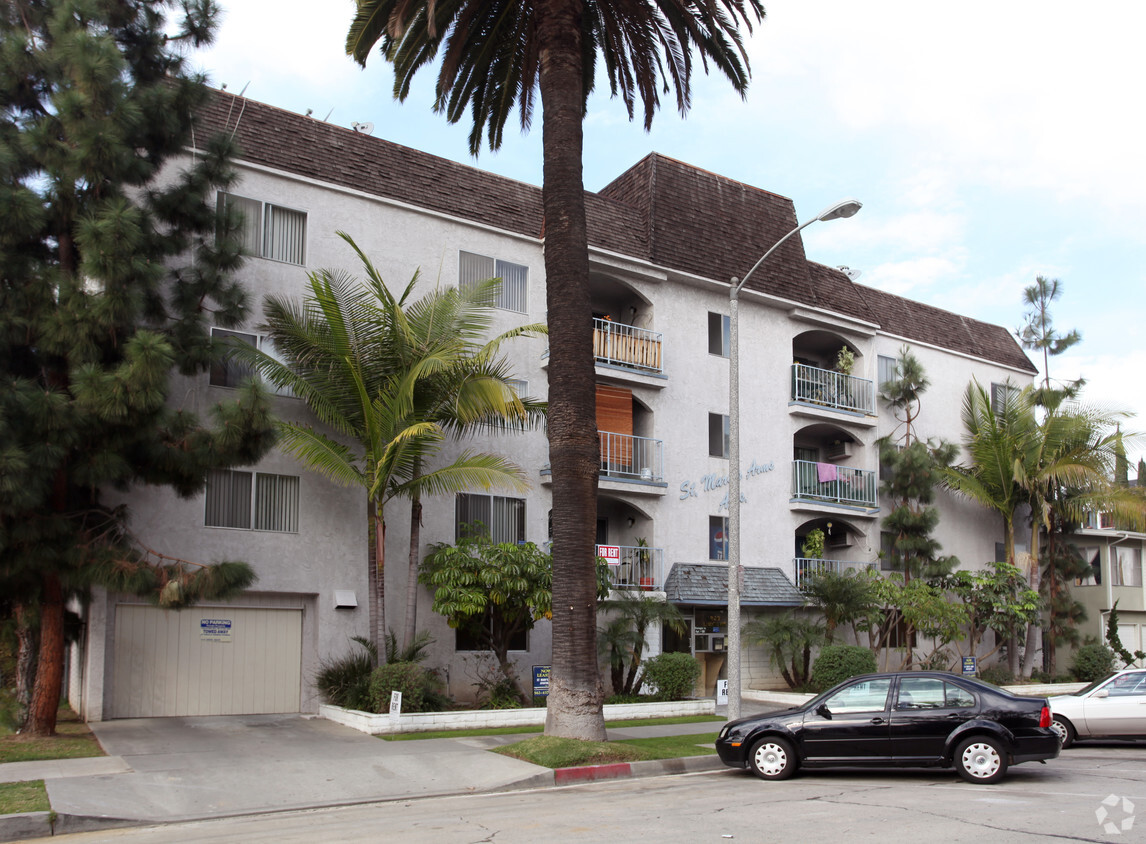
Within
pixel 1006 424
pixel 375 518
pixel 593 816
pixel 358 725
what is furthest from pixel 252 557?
pixel 1006 424

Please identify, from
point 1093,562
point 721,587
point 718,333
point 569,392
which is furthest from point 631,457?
point 1093,562

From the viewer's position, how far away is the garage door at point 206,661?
18.0 metres

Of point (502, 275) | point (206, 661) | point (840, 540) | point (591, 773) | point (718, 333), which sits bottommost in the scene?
point (591, 773)

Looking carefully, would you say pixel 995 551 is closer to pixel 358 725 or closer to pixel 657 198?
pixel 657 198

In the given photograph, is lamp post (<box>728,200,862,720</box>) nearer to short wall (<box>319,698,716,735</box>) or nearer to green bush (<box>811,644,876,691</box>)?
short wall (<box>319,698,716,735</box>)

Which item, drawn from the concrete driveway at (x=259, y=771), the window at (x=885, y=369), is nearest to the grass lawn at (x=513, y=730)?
the concrete driveway at (x=259, y=771)

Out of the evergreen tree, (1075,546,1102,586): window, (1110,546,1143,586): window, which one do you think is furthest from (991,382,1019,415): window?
the evergreen tree

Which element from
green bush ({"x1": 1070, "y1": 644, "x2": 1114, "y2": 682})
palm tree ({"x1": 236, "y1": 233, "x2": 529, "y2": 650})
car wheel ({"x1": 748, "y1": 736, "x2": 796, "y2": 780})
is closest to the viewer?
car wheel ({"x1": 748, "y1": 736, "x2": 796, "y2": 780})

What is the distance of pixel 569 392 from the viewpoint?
15398 millimetres

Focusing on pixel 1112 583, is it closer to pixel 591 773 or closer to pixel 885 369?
pixel 885 369

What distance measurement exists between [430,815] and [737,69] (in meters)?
14.5

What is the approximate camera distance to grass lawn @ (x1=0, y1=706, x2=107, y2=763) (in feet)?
44.7

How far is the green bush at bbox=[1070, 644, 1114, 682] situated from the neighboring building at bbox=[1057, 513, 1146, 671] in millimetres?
5157

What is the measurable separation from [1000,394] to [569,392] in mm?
23845
